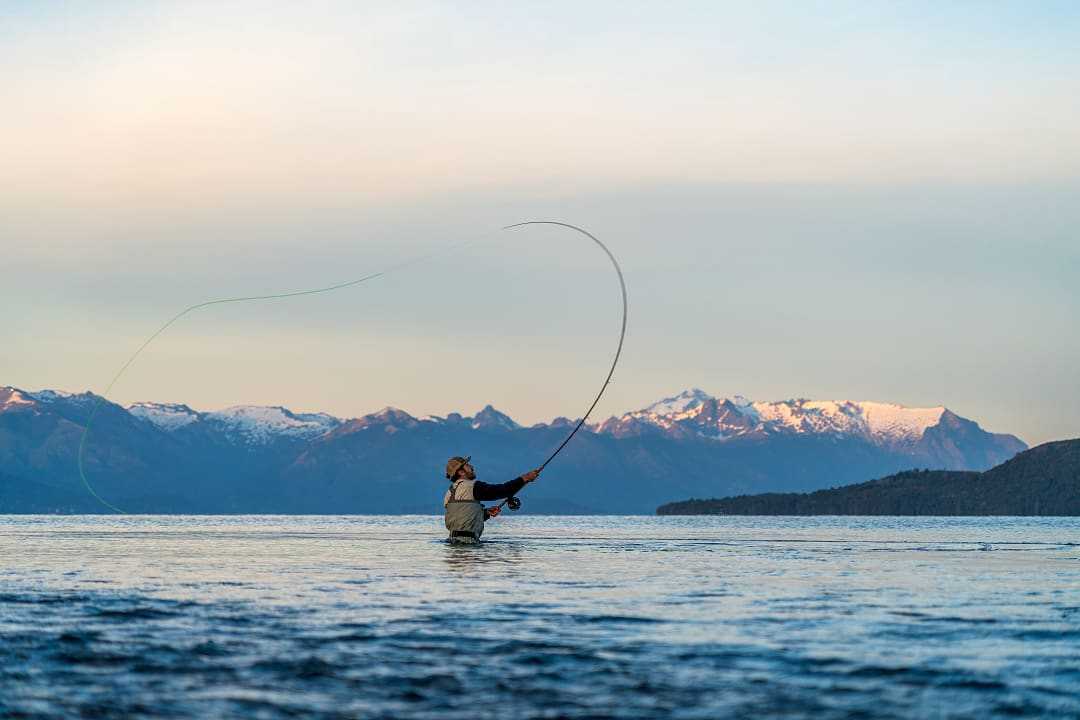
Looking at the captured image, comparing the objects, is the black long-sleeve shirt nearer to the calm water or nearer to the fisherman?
the fisherman

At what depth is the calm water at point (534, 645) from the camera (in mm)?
17766

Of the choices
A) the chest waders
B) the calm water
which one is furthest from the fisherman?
the calm water

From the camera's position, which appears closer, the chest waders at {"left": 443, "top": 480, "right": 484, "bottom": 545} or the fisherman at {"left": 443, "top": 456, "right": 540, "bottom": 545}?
the fisherman at {"left": 443, "top": 456, "right": 540, "bottom": 545}

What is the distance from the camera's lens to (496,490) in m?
49.2

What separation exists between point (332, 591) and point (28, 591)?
665 cm

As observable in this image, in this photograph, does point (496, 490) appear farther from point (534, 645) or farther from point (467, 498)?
point (534, 645)

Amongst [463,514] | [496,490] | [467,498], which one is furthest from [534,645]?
[463,514]

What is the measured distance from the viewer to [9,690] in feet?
61.2

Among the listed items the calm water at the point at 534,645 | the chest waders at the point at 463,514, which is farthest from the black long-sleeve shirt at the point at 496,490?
the calm water at the point at 534,645

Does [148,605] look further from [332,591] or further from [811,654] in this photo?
[811,654]

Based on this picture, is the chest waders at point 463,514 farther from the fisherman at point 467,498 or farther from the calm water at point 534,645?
the calm water at point 534,645

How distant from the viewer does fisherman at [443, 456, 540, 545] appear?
49.7 metres

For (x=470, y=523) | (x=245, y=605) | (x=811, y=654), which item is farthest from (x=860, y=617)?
(x=470, y=523)

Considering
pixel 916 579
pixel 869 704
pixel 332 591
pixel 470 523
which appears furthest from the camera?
pixel 470 523
